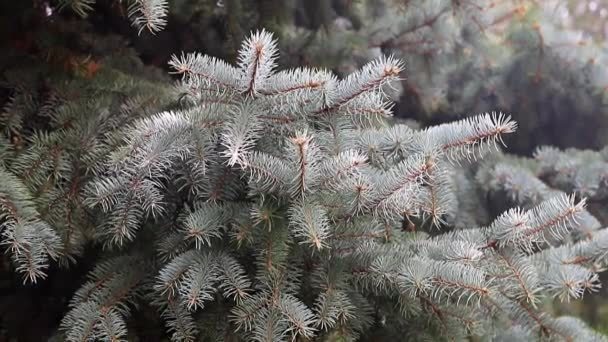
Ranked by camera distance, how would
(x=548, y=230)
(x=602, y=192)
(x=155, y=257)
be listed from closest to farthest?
1. (x=548, y=230)
2. (x=155, y=257)
3. (x=602, y=192)

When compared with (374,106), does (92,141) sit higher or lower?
lower

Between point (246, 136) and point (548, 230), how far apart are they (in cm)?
63

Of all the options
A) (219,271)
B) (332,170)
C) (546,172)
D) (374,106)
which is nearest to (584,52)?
(546,172)

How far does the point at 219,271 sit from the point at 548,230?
0.66m

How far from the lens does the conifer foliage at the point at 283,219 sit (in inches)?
40.1

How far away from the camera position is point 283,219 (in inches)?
42.1

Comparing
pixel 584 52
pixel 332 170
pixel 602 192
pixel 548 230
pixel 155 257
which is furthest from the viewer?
pixel 584 52

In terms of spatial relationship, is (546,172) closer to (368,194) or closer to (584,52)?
(584,52)

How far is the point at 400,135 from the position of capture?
1.18 m

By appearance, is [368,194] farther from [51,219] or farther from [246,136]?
[51,219]

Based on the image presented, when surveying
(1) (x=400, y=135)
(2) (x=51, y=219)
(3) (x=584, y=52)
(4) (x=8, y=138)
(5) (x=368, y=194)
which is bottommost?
(2) (x=51, y=219)

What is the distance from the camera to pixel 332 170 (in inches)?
39.8

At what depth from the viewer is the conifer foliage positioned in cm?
102

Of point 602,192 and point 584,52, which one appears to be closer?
point 602,192
